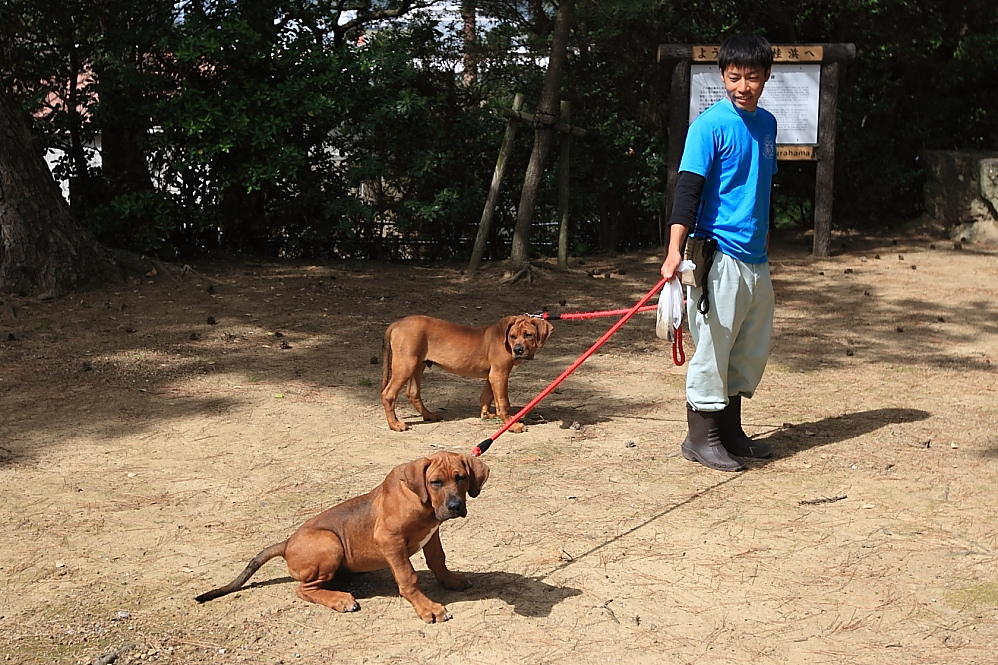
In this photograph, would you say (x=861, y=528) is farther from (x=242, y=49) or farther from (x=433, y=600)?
(x=242, y=49)

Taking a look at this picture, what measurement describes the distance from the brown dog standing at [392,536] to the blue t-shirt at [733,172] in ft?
7.81

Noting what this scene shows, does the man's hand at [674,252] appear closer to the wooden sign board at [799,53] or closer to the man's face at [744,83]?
the man's face at [744,83]

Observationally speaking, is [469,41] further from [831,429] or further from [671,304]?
[671,304]

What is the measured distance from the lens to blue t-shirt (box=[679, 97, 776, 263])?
5.66 m

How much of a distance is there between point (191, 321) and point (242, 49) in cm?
377

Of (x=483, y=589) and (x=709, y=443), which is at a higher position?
(x=709, y=443)

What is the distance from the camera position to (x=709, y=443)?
606 cm

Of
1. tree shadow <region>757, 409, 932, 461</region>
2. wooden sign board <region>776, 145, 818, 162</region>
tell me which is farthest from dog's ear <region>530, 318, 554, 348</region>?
wooden sign board <region>776, 145, 818, 162</region>

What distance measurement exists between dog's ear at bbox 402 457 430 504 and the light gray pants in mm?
2397

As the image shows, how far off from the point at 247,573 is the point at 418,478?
0.91 m

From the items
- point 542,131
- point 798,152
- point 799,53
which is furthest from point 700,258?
point 799,53

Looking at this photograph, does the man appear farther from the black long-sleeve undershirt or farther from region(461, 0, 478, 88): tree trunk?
region(461, 0, 478, 88): tree trunk

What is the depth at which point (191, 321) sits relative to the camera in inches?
394

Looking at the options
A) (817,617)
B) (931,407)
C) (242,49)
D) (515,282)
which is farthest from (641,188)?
(817,617)
